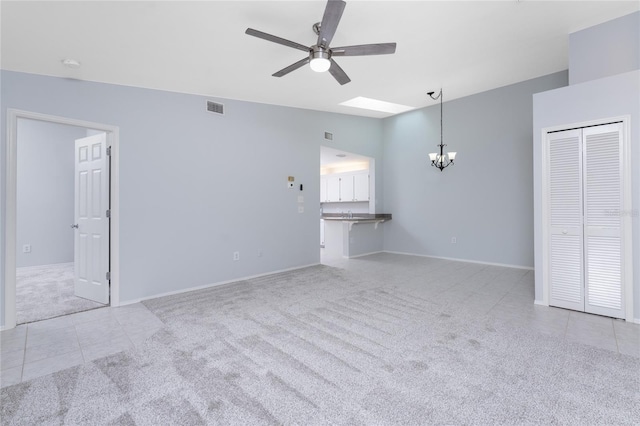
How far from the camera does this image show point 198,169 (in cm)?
425

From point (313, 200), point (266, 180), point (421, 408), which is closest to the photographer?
point (421, 408)

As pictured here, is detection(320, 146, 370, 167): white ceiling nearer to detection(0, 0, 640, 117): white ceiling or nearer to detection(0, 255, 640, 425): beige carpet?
detection(0, 0, 640, 117): white ceiling

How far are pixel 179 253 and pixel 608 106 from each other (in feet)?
17.6

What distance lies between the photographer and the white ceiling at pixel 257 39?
253 cm

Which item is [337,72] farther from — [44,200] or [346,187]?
[44,200]

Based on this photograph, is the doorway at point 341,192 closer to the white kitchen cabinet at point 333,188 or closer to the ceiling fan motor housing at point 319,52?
the white kitchen cabinet at point 333,188

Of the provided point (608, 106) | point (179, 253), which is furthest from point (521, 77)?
point (179, 253)

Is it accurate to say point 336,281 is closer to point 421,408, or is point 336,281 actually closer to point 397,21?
point 421,408

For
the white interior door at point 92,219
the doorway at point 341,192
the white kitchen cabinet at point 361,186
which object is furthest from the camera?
the white kitchen cabinet at point 361,186

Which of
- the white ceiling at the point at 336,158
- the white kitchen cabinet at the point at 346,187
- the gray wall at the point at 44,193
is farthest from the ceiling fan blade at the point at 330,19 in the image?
the gray wall at the point at 44,193

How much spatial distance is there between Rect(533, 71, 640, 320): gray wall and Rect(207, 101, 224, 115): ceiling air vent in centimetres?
424

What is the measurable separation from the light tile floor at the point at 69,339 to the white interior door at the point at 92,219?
54 cm

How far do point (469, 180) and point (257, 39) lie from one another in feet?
16.2

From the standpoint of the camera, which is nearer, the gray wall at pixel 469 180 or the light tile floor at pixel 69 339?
the light tile floor at pixel 69 339
